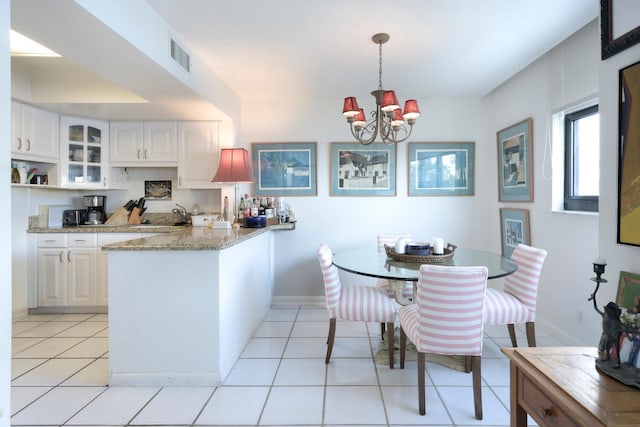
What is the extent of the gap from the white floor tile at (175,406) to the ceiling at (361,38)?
6.98 feet

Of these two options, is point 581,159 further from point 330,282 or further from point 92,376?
point 92,376

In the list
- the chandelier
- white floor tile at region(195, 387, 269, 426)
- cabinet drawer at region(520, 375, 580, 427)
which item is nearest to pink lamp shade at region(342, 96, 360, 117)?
the chandelier

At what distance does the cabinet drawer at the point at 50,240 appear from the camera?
11.1 feet

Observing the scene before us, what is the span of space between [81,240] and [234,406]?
8.58 ft

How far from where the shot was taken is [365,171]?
385cm

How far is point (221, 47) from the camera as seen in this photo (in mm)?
2564

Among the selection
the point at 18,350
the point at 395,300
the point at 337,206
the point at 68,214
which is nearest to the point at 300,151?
the point at 337,206

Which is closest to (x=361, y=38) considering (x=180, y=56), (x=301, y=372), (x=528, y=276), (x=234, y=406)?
(x=180, y=56)

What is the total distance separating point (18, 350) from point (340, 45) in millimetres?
3495

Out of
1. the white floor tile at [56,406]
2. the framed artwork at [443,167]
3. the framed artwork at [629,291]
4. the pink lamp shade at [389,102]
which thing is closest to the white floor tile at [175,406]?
the white floor tile at [56,406]

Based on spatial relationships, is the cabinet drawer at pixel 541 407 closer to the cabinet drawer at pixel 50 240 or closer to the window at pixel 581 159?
the window at pixel 581 159

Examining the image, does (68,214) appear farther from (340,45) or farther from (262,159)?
(340,45)

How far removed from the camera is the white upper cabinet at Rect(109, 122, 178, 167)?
3.67m

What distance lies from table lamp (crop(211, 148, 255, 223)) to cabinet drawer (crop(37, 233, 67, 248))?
5.80 feet
